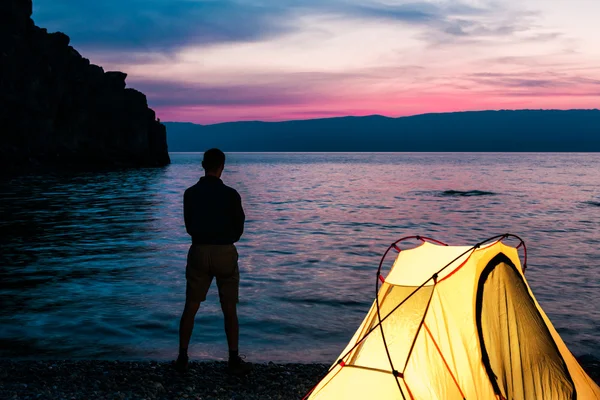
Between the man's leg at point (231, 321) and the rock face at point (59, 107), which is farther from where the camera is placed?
the rock face at point (59, 107)

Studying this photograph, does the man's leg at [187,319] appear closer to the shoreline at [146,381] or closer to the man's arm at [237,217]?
the shoreline at [146,381]

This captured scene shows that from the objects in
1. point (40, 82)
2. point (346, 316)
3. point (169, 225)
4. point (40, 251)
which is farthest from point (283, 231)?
point (40, 82)

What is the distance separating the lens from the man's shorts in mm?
6273

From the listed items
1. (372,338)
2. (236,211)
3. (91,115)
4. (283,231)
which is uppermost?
(91,115)

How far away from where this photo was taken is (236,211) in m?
6.30

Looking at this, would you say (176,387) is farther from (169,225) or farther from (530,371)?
(169,225)

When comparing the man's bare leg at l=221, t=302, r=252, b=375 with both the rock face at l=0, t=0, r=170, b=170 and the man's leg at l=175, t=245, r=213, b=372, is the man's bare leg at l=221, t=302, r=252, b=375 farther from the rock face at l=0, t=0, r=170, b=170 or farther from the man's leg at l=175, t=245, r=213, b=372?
the rock face at l=0, t=0, r=170, b=170

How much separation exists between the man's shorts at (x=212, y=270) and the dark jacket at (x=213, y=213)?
0.32 feet

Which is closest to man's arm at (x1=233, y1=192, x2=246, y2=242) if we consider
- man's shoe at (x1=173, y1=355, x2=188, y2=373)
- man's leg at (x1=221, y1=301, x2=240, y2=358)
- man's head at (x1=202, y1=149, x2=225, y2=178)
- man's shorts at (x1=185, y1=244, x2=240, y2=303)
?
man's shorts at (x1=185, y1=244, x2=240, y2=303)

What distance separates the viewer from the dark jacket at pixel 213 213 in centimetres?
627

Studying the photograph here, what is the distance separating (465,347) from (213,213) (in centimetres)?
292

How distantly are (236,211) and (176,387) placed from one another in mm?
2128

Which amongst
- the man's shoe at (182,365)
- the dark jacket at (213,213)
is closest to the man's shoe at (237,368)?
the man's shoe at (182,365)

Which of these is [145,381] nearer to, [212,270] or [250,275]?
[212,270]
